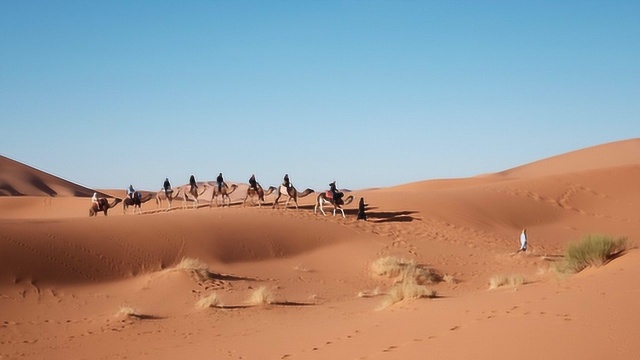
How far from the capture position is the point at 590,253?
16.4 metres

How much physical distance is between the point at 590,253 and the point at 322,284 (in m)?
9.84

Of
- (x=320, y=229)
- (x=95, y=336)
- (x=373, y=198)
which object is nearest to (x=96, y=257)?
(x=95, y=336)

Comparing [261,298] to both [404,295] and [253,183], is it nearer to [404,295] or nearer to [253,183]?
[404,295]

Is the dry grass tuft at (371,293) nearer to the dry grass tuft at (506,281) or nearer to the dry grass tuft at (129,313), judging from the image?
the dry grass tuft at (506,281)

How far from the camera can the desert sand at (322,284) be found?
10.6 meters

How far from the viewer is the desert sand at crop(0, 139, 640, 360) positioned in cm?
1056

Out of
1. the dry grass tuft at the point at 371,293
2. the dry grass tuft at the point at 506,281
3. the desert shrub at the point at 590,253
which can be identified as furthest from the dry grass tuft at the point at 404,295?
the dry grass tuft at the point at 371,293

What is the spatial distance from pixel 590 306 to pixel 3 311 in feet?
46.8

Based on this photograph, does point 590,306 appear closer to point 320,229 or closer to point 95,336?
Answer: point 95,336

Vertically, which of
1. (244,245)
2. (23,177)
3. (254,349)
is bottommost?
(254,349)

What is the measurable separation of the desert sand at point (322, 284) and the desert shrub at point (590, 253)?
57cm

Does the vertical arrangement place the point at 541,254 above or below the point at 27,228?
below

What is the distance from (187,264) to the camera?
22578mm

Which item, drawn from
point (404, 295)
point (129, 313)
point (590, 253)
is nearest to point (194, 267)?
point (129, 313)
